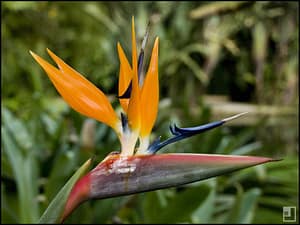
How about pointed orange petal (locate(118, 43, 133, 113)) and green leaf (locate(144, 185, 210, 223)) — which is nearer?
pointed orange petal (locate(118, 43, 133, 113))

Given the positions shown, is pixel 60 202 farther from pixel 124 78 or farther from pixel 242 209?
pixel 242 209

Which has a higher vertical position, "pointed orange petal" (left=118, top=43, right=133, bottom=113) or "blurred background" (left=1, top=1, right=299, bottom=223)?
"pointed orange petal" (left=118, top=43, right=133, bottom=113)

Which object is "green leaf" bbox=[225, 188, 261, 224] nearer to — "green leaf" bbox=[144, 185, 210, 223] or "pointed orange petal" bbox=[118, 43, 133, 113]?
"green leaf" bbox=[144, 185, 210, 223]

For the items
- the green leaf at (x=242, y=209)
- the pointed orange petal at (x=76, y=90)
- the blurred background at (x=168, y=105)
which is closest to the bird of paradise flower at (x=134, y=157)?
the pointed orange petal at (x=76, y=90)

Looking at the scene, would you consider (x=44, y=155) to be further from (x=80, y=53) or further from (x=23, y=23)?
(x=80, y=53)

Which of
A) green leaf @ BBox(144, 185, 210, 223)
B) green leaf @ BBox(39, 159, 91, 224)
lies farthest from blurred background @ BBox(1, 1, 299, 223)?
green leaf @ BBox(39, 159, 91, 224)

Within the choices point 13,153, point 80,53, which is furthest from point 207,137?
point 80,53

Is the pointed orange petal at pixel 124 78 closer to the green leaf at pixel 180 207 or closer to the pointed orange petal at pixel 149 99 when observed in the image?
the pointed orange petal at pixel 149 99

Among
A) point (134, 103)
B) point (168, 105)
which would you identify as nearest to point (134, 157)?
point (134, 103)

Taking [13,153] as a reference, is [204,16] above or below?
above
